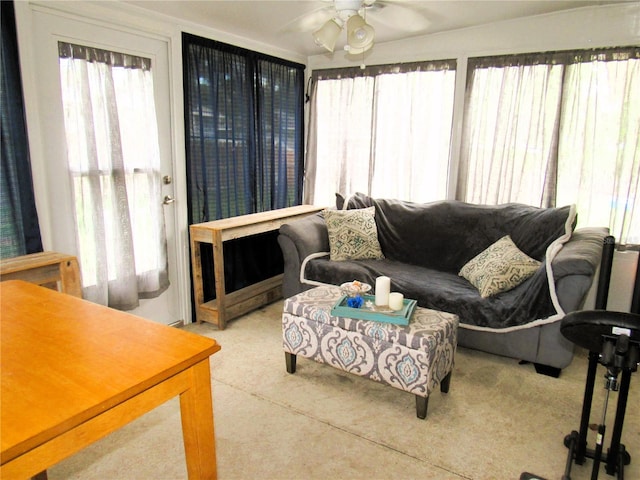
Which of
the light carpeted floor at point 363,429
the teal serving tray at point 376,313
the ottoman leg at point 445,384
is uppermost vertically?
the teal serving tray at point 376,313

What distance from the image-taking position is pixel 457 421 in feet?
6.91

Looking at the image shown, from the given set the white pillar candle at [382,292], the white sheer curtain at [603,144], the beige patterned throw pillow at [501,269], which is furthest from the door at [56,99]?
the white sheer curtain at [603,144]

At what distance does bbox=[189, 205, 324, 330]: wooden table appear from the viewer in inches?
120

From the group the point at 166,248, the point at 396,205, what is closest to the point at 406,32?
the point at 396,205

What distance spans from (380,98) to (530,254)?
1.84m

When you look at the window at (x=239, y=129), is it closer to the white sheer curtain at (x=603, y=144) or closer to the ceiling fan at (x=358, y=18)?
the ceiling fan at (x=358, y=18)

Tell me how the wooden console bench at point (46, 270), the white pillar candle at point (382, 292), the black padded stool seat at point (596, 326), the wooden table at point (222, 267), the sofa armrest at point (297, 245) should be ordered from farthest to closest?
1. the sofa armrest at point (297, 245)
2. the wooden table at point (222, 267)
3. the white pillar candle at point (382, 292)
4. the wooden console bench at point (46, 270)
5. the black padded stool seat at point (596, 326)

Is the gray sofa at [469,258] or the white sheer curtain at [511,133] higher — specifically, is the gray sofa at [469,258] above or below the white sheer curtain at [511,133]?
below

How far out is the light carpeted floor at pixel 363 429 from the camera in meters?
1.78

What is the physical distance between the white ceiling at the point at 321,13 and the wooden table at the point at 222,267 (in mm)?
1402

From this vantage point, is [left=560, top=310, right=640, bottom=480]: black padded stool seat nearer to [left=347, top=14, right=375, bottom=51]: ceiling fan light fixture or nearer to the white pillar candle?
the white pillar candle

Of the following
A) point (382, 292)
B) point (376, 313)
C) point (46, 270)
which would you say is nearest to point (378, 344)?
point (376, 313)

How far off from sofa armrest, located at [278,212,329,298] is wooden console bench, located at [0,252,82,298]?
1.48 meters

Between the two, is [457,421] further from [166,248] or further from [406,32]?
[406,32]
